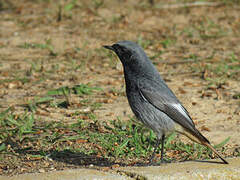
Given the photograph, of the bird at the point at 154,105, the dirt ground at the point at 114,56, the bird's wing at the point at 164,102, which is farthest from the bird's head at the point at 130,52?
the dirt ground at the point at 114,56

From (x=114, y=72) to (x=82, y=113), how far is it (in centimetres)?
188

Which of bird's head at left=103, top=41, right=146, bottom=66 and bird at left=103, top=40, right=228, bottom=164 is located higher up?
bird's head at left=103, top=41, right=146, bottom=66

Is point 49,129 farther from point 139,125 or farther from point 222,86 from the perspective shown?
point 222,86

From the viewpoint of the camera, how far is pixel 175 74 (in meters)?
8.23

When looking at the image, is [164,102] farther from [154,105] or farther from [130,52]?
[130,52]

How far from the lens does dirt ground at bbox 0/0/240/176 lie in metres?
6.90

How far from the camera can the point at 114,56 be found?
7309 mm

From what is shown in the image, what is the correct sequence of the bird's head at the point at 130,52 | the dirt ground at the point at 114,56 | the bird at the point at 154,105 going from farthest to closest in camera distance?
the dirt ground at the point at 114,56, the bird's head at the point at 130,52, the bird at the point at 154,105

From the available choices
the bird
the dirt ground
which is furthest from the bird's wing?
the dirt ground

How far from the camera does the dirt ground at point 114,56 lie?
690cm

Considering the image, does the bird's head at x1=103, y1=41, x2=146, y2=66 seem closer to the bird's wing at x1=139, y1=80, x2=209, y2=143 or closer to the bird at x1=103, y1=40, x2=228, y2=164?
the bird at x1=103, y1=40, x2=228, y2=164

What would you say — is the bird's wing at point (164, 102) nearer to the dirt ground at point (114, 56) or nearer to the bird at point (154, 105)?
the bird at point (154, 105)

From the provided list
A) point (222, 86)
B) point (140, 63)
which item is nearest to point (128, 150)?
point (140, 63)

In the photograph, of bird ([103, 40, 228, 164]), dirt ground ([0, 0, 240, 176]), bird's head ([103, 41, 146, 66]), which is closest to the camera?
bird ([103, 40, 228, 164])
